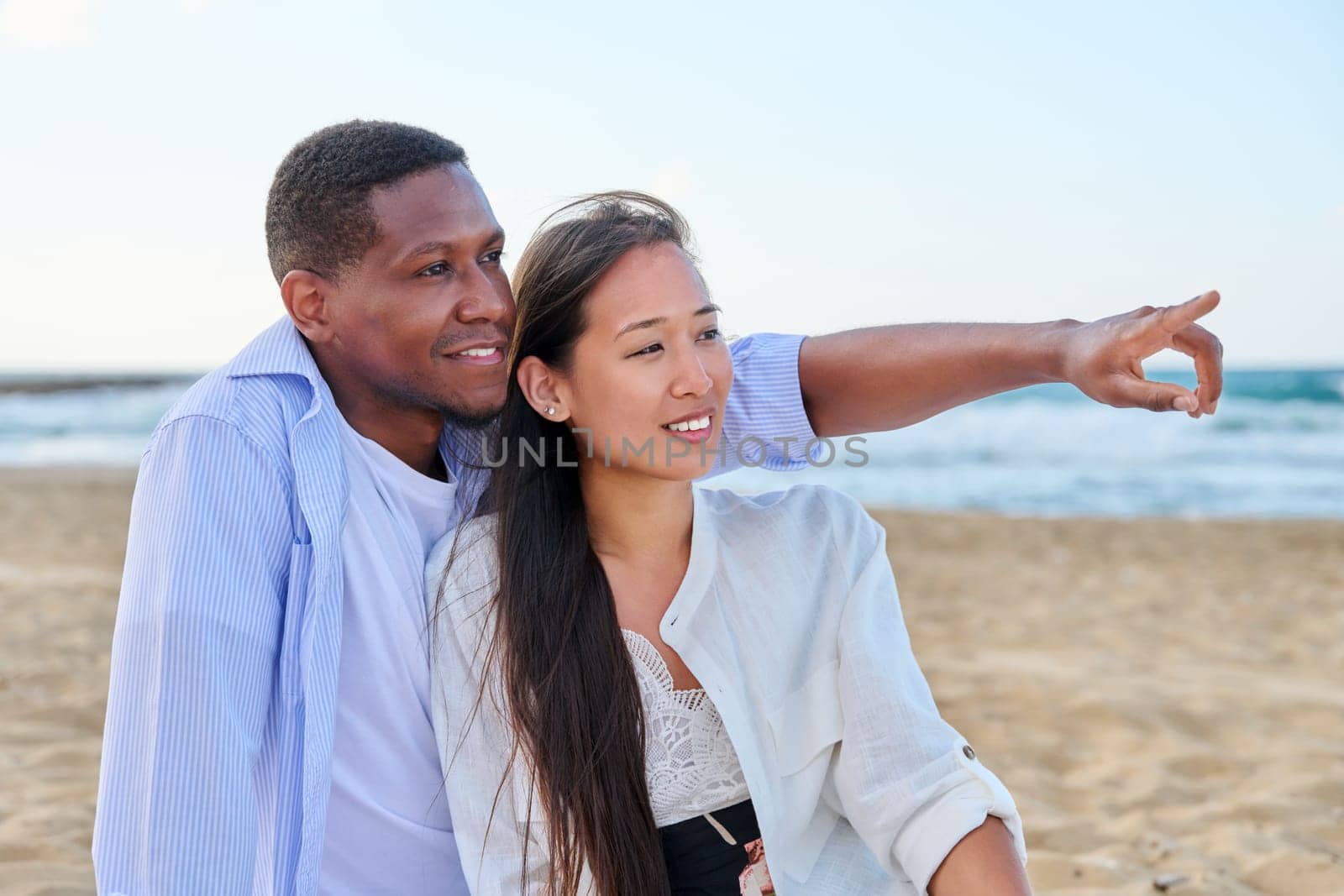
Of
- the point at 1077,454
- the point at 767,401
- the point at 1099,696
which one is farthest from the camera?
A: the point at 1077,454

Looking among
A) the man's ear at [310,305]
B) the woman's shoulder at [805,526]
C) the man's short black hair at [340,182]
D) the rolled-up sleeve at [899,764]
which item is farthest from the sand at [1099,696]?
the man's short black hair at [340,182]

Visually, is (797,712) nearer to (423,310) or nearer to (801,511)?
(801,511)

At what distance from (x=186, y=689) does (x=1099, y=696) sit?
13.4 ft

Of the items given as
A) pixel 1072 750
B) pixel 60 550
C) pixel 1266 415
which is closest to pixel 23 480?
pixel 60 550

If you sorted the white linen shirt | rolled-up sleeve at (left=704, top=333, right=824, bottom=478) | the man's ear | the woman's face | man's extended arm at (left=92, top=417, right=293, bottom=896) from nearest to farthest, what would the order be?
man's extended arm at (left=92, top=417, right=293, bottom=896) → the white linen shirt → the woman's face → the man's ear → rolled-up sleeve at (left=704, top=333, right=824, bottom=478)

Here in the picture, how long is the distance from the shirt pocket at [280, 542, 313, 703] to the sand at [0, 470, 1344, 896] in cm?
154

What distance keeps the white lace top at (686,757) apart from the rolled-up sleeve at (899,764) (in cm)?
22

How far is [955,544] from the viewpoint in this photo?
9.75 meters

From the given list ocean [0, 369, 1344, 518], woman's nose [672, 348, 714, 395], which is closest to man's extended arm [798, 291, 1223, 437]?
woman's nose [672, 348, 714, 395]

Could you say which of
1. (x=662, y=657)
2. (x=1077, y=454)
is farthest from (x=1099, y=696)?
(x=1077, y=454)

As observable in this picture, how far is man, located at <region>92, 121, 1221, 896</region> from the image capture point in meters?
1.87

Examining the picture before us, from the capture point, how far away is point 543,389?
254 cm

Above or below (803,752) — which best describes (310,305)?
above

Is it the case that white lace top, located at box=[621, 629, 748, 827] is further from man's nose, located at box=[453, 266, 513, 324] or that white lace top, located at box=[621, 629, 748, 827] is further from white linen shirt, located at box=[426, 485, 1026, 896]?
man's nose, located at box=[453, 266, 513, 324]
